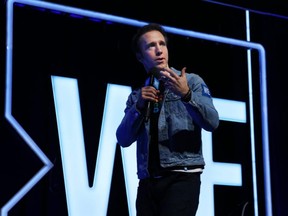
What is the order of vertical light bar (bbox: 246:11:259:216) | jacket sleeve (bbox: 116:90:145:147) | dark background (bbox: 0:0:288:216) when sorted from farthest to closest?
vertical light bar (bbox: 246:11:259:216), dark background (bbox: 0:0:288:216), jacket sleeve (bbox: 116:90:145:147)

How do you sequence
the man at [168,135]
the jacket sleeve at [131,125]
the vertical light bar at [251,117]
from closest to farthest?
1. the man at [168,135]
2. the jacket sleeve at [131,125]
3. the vertical light bar at [251,117]

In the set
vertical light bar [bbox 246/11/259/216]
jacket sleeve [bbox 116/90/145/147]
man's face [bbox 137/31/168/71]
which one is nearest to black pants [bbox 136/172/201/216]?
jacket sleeve [bbox 116/90/145/147]

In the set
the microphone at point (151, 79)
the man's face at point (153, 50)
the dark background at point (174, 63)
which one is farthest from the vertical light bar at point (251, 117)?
the microphone at point (151, 79)

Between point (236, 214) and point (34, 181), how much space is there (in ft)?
4.08

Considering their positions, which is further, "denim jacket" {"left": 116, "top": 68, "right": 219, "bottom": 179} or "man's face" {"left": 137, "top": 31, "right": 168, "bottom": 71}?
"man's face" {"left": 137, "top": 31, "right": 168, "bottom": 71}

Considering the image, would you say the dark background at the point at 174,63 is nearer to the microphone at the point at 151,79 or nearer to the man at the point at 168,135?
the man at the point at 168,135

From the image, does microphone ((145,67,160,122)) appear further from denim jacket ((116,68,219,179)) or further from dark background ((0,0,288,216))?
dark background ((0,0,288,216))

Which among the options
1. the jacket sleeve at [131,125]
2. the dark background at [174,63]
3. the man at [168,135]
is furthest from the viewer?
the dark background at [174,63]

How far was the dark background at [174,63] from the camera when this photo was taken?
9.17ft

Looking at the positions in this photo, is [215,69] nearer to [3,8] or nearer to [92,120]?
[92,120]

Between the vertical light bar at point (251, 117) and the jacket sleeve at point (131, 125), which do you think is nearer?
the jacket sleeve at point (131, 125)

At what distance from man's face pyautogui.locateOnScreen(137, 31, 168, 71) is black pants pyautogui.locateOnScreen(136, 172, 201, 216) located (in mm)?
429

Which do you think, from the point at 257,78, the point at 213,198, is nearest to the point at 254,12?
the point at 257,78

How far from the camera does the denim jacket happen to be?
6.54 ft
